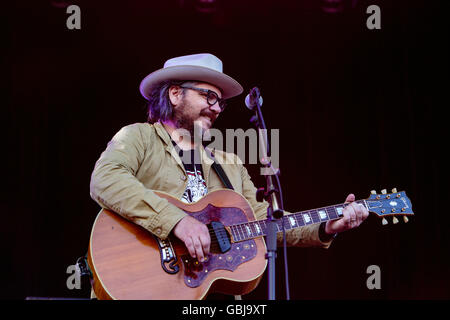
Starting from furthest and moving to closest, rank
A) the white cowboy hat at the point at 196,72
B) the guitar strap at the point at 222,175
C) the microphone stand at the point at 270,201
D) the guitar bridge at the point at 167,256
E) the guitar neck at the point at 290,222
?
the white cowboy hat at the point at 196,72 < the guitar strap at the point at 222,175 < the guitar neck at the point at 290,222 < the guitar bridge at the point at 167,256 < the microphone stand at the point at 270,201

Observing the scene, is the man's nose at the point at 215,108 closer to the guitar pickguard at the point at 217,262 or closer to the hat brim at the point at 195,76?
the hat brim at the point at 195,76

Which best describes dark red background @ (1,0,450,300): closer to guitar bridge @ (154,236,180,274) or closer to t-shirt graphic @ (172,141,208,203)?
t-shirt graphic @ (172,141,208,203)

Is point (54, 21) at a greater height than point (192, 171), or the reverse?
point (54, 21)

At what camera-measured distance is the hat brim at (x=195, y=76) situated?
11.0ft

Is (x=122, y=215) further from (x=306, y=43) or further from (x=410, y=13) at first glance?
(x=410, y=13)

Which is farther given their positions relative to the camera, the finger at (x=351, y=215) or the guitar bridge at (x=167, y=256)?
the finger at (x=351, y=215)

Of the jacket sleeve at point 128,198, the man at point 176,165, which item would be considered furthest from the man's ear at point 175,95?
the jacket sleeve at point 128,198

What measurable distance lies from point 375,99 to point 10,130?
383 centimetres

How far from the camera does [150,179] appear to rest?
2.96 meters

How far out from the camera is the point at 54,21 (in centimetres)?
440

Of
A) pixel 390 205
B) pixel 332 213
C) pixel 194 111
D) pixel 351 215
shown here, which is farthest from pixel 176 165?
pixel 390 205

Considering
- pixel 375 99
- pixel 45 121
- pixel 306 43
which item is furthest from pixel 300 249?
pixel 45 121

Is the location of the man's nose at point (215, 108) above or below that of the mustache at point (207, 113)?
above

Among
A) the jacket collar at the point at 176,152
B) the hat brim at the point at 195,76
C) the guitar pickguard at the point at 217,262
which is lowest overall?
the guitar pickguard at the point at 217,262
